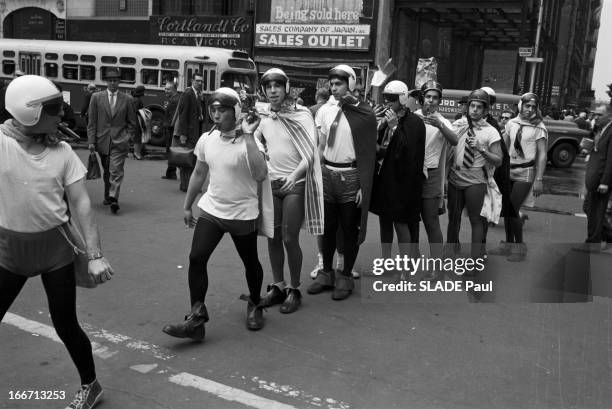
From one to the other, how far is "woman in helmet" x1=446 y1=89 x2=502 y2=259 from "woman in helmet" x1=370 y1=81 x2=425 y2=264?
46cm

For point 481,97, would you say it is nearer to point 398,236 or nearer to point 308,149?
point 398,236

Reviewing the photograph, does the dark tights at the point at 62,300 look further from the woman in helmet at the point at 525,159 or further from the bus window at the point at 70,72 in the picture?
the bus window at the point at 70,72

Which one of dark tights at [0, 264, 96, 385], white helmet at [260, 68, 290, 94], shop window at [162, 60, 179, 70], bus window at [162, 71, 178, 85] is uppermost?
white helmet at [260, 68, 290, 94]

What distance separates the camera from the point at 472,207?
6035 millimetres

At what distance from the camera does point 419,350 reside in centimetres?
440

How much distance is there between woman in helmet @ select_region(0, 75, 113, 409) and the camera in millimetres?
3061

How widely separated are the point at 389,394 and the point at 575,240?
5896mm

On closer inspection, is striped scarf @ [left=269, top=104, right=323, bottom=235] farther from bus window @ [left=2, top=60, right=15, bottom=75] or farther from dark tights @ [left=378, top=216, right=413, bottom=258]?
bus window @ [left=2, top=60, right=15, bottom=75]

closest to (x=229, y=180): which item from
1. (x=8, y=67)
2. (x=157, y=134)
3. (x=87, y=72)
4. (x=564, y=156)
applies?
(x=157, y=134)

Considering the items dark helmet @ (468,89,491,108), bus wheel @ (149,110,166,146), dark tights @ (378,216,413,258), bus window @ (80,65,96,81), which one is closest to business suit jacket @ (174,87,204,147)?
dark tights @ (378,216,413,258)

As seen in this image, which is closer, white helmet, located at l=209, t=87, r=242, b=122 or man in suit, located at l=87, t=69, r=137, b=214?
white helmet, located at l=209, t=87, r=242, b=122

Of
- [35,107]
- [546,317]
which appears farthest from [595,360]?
[35,107]

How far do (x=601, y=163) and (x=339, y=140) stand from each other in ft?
13.1

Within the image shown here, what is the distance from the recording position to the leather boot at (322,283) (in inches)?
222
